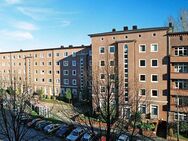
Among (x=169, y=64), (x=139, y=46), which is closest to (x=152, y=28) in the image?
(x=139, y=46)

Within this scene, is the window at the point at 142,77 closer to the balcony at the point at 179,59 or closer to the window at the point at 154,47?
the window at the point at 154,47

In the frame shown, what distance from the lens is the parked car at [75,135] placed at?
2918 cm

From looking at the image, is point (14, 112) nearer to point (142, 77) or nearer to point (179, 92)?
point (142, 77)

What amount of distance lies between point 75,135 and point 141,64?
15.7 metres

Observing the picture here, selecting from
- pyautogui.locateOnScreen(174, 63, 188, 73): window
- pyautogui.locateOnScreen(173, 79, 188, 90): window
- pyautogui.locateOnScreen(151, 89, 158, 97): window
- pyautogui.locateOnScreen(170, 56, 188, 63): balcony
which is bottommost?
pyautogui.locateOnScreen(151, 89, 158, 97): window

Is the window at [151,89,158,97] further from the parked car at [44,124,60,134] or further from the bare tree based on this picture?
the bare tree

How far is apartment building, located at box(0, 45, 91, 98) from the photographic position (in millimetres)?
52438

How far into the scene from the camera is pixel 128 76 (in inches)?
1512

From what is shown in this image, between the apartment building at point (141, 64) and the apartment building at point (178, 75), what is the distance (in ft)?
3.55

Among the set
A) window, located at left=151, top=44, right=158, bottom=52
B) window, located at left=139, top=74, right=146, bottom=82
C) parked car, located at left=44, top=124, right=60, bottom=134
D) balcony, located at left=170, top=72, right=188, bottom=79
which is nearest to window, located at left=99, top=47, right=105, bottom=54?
window, located at left=139, top=74, right=146, bottom=82

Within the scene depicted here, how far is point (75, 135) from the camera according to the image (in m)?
29.8

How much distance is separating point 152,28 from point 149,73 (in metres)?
6.94

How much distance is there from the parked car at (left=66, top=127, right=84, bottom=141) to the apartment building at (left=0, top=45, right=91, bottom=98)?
738 inches

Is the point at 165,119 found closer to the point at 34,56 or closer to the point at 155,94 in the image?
the point at 155,94
